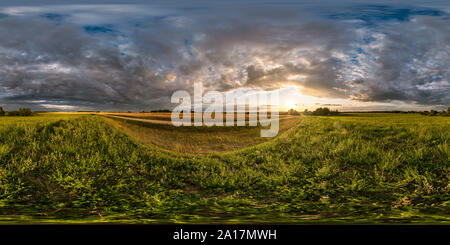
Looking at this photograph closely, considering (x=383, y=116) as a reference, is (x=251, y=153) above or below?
below

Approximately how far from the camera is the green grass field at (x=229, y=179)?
11.1 feet

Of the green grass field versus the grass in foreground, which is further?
the grass in foreground

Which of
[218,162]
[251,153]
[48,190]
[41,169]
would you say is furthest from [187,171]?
[41,169]

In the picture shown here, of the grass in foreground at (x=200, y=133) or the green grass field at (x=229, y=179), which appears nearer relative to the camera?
the green grass field at (x=229, y=179)

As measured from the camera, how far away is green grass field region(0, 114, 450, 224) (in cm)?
339

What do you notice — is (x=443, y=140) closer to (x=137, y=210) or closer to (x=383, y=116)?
(x=383, y=116)

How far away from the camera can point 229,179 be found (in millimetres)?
4855

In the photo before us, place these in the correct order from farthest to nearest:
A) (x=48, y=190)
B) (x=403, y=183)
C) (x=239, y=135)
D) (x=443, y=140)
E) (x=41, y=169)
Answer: (x=239, y=135), (x=443, y=140), (x=41, y=169), (x=403, y=183), (x=48, y=190)

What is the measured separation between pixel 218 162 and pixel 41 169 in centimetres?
423

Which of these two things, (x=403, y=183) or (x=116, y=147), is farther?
(x=116, y=147)

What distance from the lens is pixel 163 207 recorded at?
3.51 metres

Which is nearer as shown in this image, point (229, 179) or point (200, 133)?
point (229, 179)

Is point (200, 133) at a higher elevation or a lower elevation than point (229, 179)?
higher

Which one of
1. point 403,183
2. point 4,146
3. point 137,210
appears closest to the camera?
point 137,210
